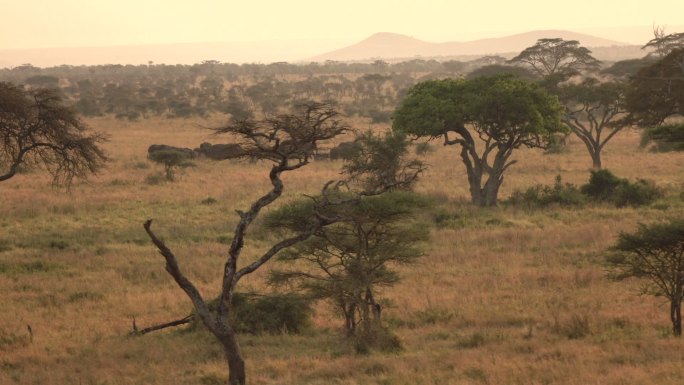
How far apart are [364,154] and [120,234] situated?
10933 mm

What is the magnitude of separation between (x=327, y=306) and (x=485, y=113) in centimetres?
1289

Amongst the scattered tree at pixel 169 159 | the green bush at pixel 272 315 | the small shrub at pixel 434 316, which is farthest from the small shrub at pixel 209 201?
the small shrub at pixel 434 316

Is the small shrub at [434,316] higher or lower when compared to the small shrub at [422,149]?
lower

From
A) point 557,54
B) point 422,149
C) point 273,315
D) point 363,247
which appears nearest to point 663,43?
point 557,54

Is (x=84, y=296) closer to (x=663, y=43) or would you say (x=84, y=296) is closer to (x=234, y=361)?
(x=234, y=361)

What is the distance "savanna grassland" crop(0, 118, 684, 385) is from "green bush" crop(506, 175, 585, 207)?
36.0 inches

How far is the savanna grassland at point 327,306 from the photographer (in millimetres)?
12820

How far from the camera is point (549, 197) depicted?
2978 centimetres

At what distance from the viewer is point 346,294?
586 inches

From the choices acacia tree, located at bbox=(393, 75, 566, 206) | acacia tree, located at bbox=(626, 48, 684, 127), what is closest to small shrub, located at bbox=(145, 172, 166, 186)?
acacia tree, located at bbox=(393, 75, 566, 206)

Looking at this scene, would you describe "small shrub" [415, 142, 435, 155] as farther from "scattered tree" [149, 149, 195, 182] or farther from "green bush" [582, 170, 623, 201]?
"green bush" [582, 170, 623, 201]

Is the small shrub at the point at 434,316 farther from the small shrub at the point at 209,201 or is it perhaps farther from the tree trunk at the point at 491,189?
the small shrub at the point at 209,201

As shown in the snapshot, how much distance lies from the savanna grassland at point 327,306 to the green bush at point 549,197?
92cm

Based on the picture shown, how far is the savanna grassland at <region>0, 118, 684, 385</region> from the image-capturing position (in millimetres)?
12820
